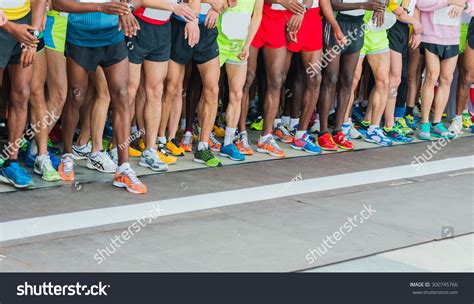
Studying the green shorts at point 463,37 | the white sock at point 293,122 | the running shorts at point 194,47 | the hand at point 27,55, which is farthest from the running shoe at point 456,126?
the hand at point 27,55

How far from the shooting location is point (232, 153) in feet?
32.7

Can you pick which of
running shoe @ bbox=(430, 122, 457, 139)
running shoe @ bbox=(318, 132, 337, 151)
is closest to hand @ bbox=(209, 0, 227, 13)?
running shoe @ bbox=(318, 132, 337, 151)

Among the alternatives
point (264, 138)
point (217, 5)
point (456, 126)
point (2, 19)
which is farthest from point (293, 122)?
point (2, 19)

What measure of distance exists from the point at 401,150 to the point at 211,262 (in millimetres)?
5194

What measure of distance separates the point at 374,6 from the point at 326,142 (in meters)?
1.60

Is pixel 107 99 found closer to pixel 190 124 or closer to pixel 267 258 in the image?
pixel 190 124

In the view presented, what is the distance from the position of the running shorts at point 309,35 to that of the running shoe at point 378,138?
4.97 feet

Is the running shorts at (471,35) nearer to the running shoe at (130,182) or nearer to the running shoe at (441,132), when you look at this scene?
the running shoe at (441,132)

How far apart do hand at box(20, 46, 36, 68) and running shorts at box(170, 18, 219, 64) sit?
184 centimetres

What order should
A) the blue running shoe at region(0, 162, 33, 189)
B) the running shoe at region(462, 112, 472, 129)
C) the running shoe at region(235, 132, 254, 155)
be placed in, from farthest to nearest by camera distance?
the running shoe at region(462, 112, 472, 129), the running shoe at region(235, 132, 254, 155), the blue running shoe at region(0, 162, 33, 189)

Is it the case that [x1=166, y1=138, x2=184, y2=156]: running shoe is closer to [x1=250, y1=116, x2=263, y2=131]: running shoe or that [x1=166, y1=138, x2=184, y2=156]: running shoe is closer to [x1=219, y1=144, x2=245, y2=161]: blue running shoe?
[x1=219, y1=144, x2=245, y2=161]: blue running shoe

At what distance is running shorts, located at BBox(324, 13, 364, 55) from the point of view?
421 inches

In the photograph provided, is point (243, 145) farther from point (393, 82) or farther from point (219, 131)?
point (393, 82)
